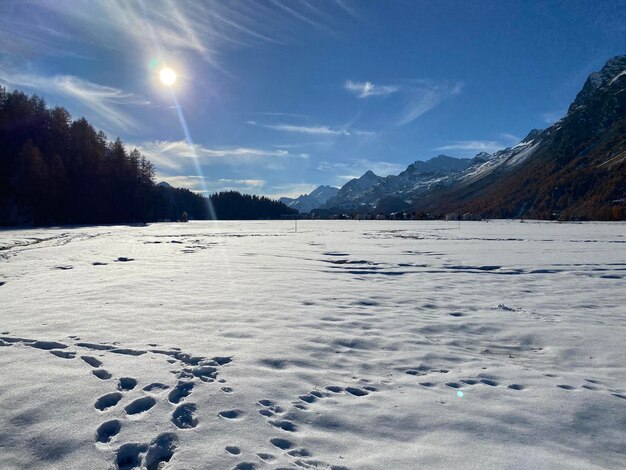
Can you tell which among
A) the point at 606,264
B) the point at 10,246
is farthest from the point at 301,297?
the point at 10,246

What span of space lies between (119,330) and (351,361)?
199 inches

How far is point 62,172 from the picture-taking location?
6856 cm

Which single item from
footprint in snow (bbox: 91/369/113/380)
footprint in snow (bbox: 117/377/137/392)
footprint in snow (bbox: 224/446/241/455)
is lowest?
footprint in snow (bbox: 224/446/241/455)

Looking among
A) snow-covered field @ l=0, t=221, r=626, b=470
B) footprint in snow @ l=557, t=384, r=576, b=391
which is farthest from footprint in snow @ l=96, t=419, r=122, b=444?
footprint in snow @ l=557, t=384, r=576, b=391

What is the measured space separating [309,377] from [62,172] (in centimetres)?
7942

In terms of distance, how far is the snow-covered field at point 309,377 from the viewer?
13.5 feet

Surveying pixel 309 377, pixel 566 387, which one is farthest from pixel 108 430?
pixel 566 387

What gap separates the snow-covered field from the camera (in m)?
4.12

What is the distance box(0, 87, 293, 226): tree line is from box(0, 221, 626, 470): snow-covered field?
6436cm

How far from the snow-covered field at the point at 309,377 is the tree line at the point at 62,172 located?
211ft

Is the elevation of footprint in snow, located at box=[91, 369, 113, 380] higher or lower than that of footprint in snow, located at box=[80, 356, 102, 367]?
lower

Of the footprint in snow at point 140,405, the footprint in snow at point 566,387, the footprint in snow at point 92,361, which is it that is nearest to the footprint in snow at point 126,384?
the footprint in snow at point 140,405

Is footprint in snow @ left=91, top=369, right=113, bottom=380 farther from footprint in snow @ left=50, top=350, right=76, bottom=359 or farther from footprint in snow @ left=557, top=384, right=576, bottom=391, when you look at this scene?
footprint in snow @ left=557, top=384, right=576, bottom=391

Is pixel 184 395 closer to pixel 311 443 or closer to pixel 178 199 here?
pixel 311 443
